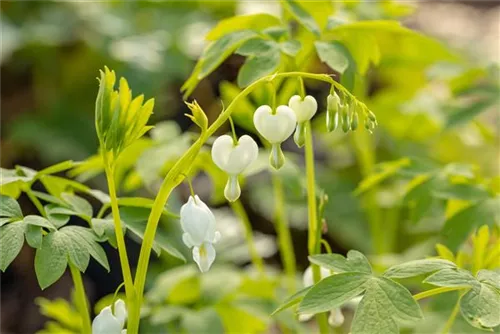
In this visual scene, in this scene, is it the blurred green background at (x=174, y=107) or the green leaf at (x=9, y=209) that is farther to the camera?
the blurred green background at (x=174, y=107)

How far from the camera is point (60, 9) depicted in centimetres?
398

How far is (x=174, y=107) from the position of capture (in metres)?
4.07

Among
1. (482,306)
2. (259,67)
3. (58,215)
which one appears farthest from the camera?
(259,67)

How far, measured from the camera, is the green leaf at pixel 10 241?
1254 mm

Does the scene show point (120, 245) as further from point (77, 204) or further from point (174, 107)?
point (174, 107)

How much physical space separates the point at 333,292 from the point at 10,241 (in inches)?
20.1

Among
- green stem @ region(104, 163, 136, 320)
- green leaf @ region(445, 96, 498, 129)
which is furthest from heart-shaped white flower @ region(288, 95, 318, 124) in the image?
green leaf @ region(445, 96, 498, 129)

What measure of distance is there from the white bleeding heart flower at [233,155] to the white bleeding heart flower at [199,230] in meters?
0.06

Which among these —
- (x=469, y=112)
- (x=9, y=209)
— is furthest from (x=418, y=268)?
(x=469, y=112)

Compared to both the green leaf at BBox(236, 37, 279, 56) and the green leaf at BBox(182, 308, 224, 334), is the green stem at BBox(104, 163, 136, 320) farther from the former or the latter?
the green leaf at BBox(182, 308, 224, 334)

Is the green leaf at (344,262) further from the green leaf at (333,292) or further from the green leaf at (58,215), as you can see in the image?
the green leaf at (58,215)

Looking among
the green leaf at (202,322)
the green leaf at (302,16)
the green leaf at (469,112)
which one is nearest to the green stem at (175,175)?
the green leaf at (302,16)

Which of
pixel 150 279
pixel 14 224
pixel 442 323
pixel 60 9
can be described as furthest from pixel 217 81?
pixel 14 224

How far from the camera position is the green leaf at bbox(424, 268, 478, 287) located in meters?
1.20
